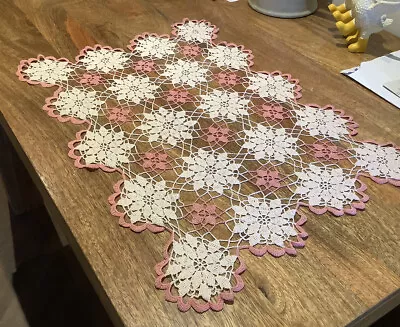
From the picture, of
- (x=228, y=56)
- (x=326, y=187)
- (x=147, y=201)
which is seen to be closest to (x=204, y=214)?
(x=147, y=201)

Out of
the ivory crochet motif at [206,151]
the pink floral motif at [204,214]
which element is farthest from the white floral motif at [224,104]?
the pink floral motif at [204,214]

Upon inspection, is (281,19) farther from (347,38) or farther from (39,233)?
(39,233)

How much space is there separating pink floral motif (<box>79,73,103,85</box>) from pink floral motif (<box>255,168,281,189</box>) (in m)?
0.35

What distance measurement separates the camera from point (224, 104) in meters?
0.83

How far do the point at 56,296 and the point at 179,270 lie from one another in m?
0.82

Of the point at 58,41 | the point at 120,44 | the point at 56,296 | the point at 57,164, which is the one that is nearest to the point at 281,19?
the point at 120,44

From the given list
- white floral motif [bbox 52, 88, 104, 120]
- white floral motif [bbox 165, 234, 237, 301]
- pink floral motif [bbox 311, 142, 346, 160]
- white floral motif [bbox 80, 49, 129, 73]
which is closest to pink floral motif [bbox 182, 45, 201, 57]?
white floral motif [bbox 80, 49, 129, 73]

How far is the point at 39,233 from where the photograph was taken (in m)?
1.44

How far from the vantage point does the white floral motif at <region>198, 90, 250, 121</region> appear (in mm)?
810

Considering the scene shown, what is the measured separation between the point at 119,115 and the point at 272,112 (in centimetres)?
26

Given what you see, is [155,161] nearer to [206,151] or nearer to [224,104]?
[206,151]

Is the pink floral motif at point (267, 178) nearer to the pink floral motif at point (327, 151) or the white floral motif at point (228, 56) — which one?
the pink floral motif at point (327, 151)

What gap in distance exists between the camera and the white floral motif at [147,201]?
63cm

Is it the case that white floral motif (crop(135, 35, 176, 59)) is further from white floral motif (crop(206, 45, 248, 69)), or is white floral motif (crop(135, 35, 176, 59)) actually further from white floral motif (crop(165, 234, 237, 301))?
white floral motif (crop(165, 234, 237, 301))
